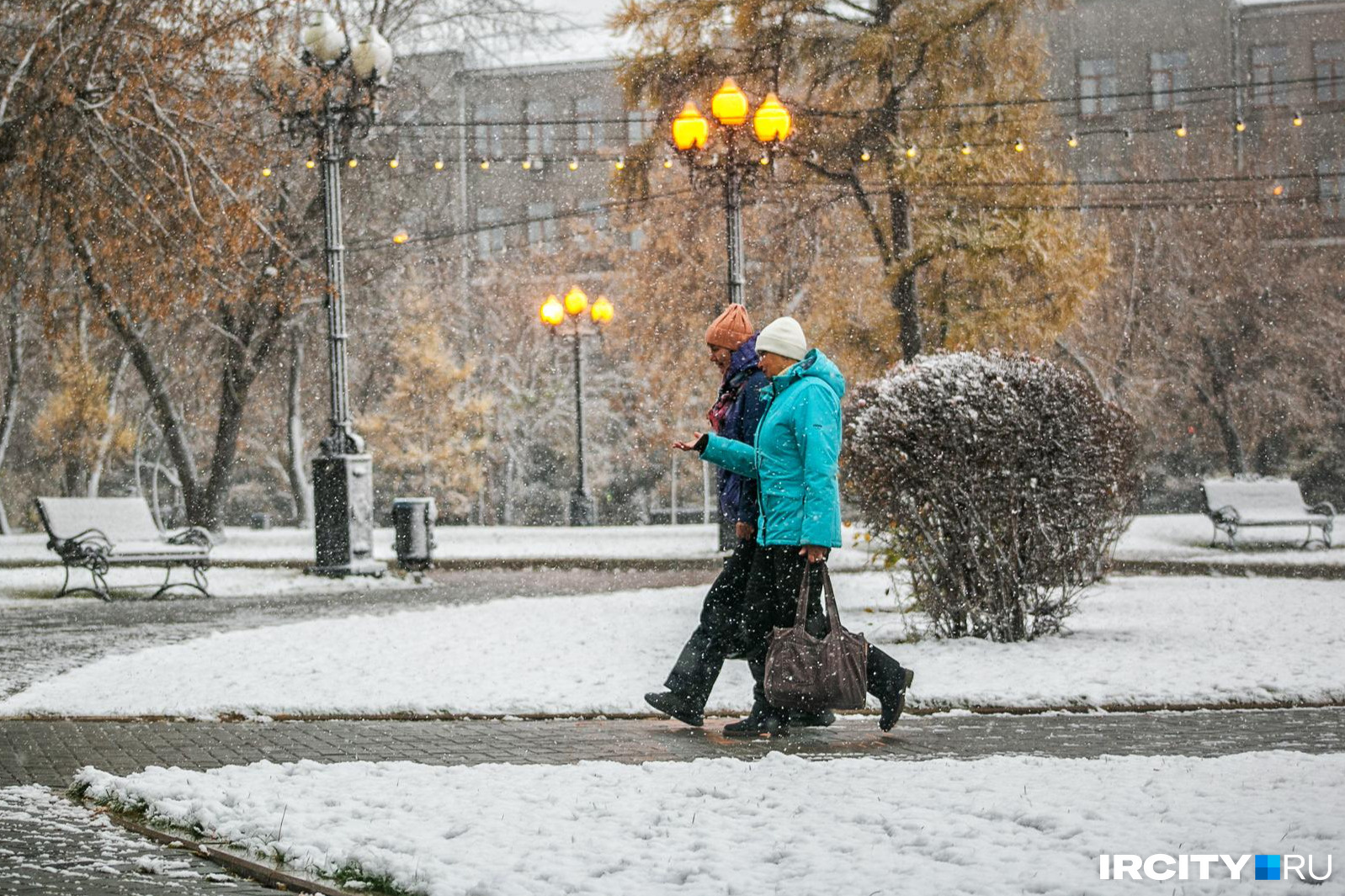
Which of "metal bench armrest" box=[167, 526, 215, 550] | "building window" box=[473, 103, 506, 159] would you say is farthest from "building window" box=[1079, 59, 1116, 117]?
"metal bench armrest" box=[167, 526, 215, 550]

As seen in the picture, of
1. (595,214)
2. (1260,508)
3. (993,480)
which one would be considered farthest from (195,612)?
(595,214)

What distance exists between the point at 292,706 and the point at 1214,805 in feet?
15.9

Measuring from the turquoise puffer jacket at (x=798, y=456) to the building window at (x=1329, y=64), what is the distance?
1903 inches

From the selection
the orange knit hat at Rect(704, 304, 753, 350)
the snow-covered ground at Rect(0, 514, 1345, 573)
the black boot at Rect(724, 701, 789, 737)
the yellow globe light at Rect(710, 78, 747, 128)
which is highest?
the yellow globe light at Rect(710, 78, 747, 128)

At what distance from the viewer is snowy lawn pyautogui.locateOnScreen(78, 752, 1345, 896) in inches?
184

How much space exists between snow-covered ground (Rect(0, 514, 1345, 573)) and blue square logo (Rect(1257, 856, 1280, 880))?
14.8 m

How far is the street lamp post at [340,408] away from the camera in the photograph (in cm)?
1820

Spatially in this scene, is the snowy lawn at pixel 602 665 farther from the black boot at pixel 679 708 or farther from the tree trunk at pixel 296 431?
the tree trunk at pixel 296 431

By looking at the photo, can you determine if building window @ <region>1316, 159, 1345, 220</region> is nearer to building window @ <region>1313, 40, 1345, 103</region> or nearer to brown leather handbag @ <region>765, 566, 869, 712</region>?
building window @ <region>1313, 40, 1345, 103</region>

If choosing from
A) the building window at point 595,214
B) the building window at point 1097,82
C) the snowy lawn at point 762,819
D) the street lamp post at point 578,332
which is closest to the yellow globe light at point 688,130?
the snowy lawn at point 762,819

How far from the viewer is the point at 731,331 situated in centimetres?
771

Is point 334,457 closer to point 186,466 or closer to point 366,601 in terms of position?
point 366,601

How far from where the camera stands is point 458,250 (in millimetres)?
→ 44312

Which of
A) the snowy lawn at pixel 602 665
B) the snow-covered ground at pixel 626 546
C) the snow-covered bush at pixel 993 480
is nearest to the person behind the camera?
the snowy lawn at pixel 602 665
